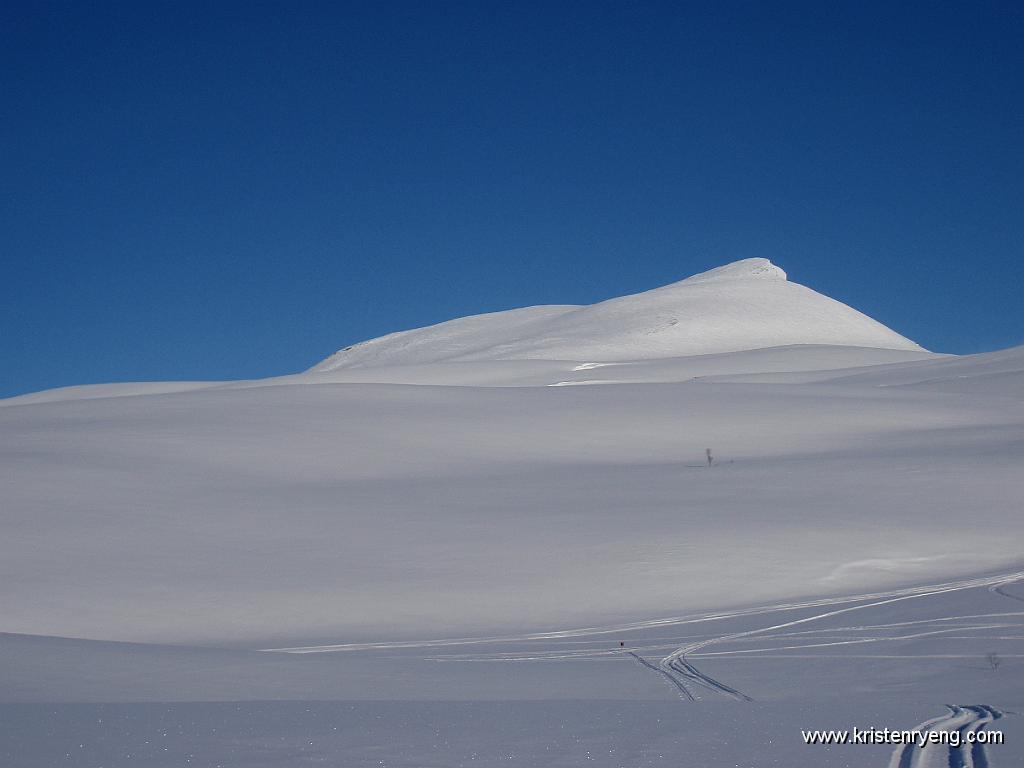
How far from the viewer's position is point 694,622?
13383mm

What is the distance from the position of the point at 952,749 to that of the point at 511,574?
10574mm

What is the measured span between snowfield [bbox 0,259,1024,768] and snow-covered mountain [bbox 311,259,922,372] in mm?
38816

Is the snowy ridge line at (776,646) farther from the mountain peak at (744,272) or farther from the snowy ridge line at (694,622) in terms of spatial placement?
the mountain peak at (744,272)

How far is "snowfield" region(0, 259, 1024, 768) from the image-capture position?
21.7 ft

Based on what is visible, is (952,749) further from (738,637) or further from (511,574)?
(511,574)

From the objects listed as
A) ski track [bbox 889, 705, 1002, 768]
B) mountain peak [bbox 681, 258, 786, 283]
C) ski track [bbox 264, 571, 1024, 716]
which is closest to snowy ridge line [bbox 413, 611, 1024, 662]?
ski track [bbox 264, 571, 1024, 716]

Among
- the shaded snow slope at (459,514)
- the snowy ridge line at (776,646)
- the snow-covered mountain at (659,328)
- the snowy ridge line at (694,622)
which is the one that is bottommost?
the snowy ridge line at (776,646)

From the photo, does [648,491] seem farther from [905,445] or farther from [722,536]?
[905,445]

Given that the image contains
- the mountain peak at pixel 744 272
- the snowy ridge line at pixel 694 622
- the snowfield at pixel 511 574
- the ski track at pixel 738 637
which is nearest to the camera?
the snowfield at pixel 511 574

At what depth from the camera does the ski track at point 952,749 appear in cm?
577

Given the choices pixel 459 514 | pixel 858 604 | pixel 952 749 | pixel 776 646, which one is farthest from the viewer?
pixel 459 514

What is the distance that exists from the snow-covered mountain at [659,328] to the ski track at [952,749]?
66224 mm

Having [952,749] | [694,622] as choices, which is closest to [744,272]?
[694,622]

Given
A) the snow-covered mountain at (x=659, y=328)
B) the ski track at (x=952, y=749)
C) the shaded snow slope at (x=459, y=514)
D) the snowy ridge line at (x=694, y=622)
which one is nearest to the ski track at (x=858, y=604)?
the snowy ridge line at (x=694, y=622)
